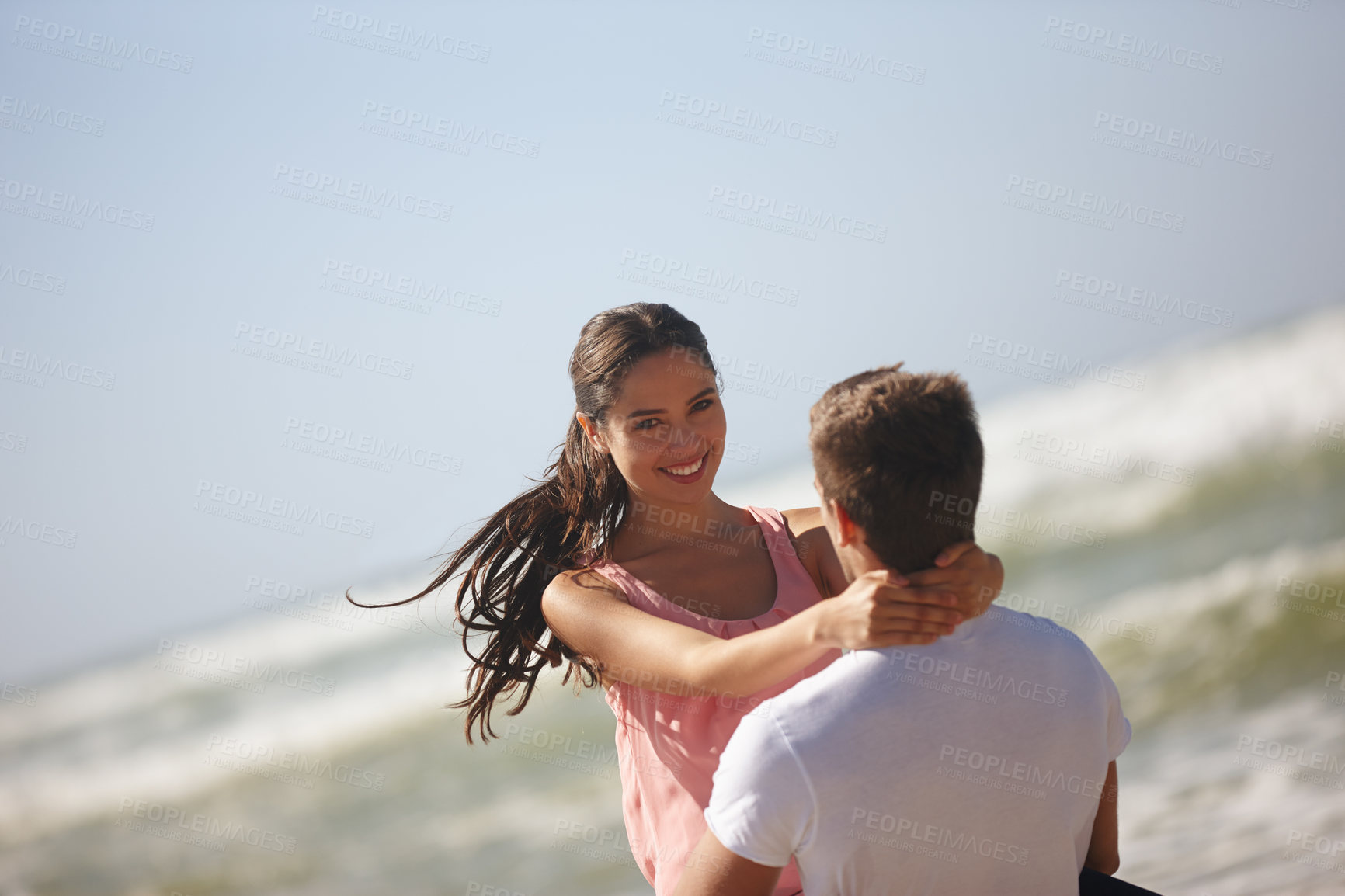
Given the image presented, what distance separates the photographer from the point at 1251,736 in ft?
23.8

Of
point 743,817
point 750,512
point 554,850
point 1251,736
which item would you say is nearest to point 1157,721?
point 1251,736

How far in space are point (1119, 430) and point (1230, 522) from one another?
440 centimetres

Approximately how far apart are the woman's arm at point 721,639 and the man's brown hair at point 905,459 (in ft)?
0.34

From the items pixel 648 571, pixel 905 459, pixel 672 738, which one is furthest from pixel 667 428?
pixel 905 459

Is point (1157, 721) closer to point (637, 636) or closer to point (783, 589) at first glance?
point (783, 589)

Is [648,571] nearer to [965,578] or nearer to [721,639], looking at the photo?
[721,639]

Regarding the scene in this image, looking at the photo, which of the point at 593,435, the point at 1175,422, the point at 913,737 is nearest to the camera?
the point at 913,737

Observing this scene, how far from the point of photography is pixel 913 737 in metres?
1.68

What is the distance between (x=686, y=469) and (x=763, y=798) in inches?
56.4

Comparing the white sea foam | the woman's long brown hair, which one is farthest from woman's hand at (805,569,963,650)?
→ the white sea foam

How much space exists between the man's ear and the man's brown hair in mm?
1377

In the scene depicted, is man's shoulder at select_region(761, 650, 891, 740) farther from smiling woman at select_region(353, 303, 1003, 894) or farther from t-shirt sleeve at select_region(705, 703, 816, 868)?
smiling woman at select_region(353, 303, 1003, 894)

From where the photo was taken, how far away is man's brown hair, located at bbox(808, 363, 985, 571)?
69.0 inches

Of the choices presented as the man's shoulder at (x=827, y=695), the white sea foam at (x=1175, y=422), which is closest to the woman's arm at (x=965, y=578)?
the man's shoulder at (x=827, y=695)
